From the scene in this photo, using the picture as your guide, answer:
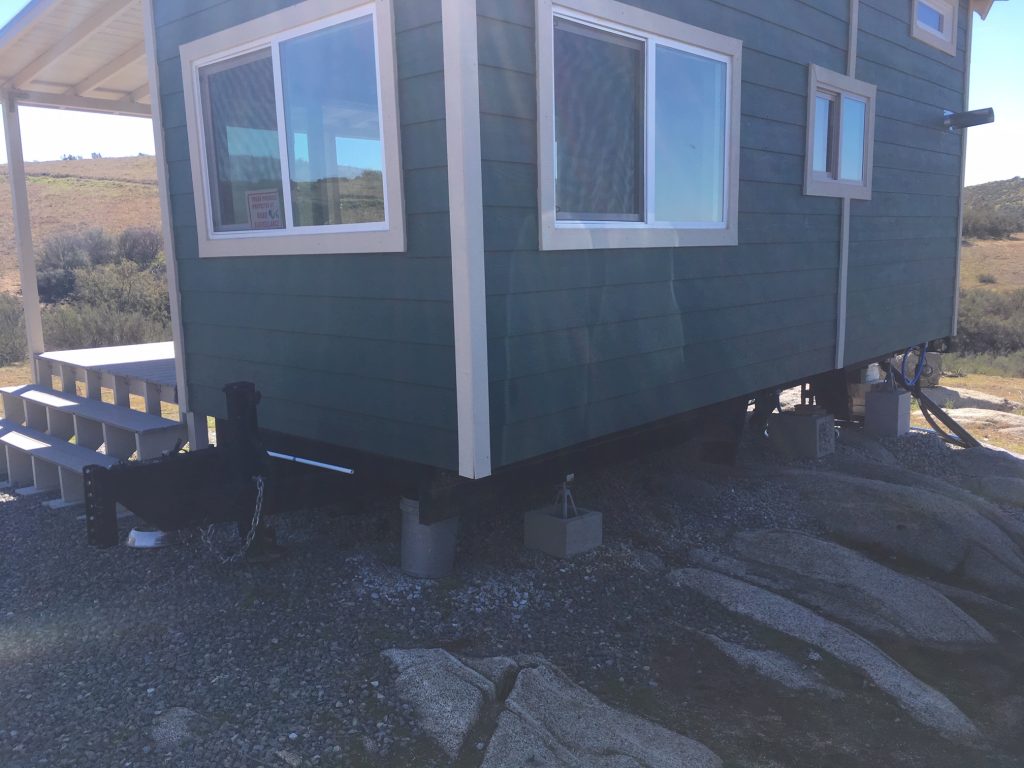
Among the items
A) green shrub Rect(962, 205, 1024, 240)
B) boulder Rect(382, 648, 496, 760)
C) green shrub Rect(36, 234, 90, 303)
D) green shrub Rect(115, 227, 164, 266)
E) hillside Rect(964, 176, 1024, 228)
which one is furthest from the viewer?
hillside Rect(964, 176, 1024, 228)

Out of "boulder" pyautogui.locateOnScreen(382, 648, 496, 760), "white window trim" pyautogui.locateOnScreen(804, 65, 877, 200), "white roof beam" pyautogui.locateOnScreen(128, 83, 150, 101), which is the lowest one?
"boulder" pyautogui.locateOnScreen(382, 648, 496, 760)

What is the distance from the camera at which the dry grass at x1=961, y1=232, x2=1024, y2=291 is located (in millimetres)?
29277

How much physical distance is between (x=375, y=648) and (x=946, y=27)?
25.4 ft

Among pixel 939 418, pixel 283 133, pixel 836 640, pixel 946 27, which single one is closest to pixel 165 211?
pixel 283 133

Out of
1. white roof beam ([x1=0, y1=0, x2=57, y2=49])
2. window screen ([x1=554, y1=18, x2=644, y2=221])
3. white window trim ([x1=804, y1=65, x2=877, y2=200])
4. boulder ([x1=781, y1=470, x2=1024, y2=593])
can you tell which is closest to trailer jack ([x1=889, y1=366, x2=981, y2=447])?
white window trim ([x1=804, y1=65, x2=877, y2=200])

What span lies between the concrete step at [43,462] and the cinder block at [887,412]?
665 cm

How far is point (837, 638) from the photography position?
12.9 feet

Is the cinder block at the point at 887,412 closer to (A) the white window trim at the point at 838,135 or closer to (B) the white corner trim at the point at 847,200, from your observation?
(B) the white corner trim at the point at 847,200

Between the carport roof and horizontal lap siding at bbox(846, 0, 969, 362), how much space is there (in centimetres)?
531

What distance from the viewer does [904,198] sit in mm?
7488

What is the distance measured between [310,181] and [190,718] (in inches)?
97.7

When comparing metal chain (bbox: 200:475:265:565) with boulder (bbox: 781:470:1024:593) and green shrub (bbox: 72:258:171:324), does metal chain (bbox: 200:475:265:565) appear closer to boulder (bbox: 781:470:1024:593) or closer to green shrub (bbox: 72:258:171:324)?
boulder (bbox: 781:470:1024:593)

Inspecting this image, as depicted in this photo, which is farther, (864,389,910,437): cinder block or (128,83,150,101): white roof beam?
(864,389,910,437): cinder block

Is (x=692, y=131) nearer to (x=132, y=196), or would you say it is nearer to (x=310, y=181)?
(x=310, y=181)
